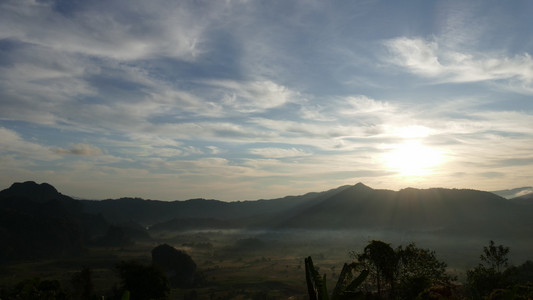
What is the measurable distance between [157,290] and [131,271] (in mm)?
6191

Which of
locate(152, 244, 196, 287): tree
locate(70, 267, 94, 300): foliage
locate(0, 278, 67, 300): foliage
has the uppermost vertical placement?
locate(0, 278, 67, 300): foliage

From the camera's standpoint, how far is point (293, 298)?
95.9 m

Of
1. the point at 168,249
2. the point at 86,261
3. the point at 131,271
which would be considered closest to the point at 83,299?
the point at 131,271

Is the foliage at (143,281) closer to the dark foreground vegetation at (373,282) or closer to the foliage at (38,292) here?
the dark foreground vegetation at (373,282)

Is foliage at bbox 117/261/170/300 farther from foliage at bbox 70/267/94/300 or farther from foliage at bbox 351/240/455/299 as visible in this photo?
foliage at bbox 351/240/455/299

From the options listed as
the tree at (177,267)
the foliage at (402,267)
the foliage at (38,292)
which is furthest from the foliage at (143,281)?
the tree at (177,267)

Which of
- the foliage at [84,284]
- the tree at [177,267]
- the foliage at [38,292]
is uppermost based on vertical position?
the foliage at [38,292]

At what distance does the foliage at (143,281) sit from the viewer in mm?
62812

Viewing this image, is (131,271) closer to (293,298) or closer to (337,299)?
(293,298)

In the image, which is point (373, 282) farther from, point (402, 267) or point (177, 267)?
point (177, 267)

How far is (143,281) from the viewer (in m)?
63.8

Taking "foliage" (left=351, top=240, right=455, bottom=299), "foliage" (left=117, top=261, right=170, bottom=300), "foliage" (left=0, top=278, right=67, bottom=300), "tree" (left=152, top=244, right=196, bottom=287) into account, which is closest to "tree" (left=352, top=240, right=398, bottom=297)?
"foliage" (left=351, top=240, right=455, bottom=299)

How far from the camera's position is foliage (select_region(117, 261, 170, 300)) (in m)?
→ 62.8

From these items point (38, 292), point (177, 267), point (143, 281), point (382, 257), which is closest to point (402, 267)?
point (382, 257)
